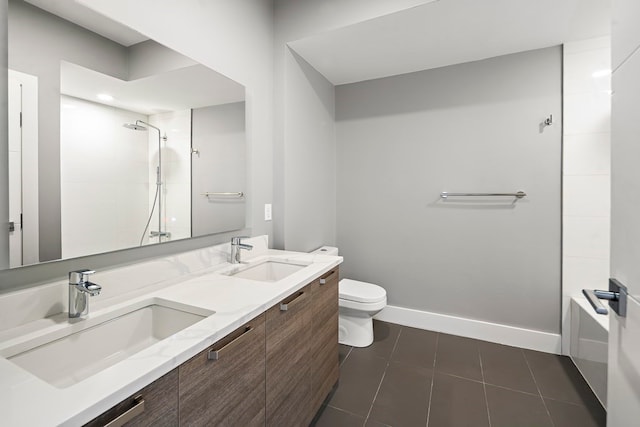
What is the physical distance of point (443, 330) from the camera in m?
2.61

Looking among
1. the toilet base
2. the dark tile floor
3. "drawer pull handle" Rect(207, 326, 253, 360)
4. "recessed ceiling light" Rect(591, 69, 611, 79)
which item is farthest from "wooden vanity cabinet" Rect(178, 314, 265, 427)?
"recessed ceiling light" Rect(591, 69, 611, 79)

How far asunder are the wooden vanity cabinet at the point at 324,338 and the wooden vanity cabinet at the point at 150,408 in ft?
2.68

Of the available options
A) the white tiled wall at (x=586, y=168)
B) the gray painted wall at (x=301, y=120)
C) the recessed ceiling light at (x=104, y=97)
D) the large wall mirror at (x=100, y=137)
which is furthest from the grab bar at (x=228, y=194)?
the white tiled wall at (x=586, y=168)

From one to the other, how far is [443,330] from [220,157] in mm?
2383

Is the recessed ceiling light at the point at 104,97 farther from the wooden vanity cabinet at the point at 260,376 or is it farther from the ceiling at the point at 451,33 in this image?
the ceiling at the point at 451,33

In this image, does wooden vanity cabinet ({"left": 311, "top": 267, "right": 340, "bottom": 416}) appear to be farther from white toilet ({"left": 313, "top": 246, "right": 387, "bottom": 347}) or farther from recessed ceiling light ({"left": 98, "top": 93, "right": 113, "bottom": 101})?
recessed ceiling light ({"left": 98, "top": 93, "right": 113, "bottom": 101})

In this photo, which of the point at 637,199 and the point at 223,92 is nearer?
the point at 637,199

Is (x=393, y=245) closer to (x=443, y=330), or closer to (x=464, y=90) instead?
(x=443, y=330)

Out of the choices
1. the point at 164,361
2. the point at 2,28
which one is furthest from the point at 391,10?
the point at 164,361

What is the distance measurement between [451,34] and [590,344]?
2269 mm

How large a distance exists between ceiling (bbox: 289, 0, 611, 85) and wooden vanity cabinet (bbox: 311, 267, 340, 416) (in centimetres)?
166

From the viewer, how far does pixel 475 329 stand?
8.21 ft

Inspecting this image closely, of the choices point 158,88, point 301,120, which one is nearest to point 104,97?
point 158,88

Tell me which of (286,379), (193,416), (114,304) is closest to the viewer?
(193,416)
